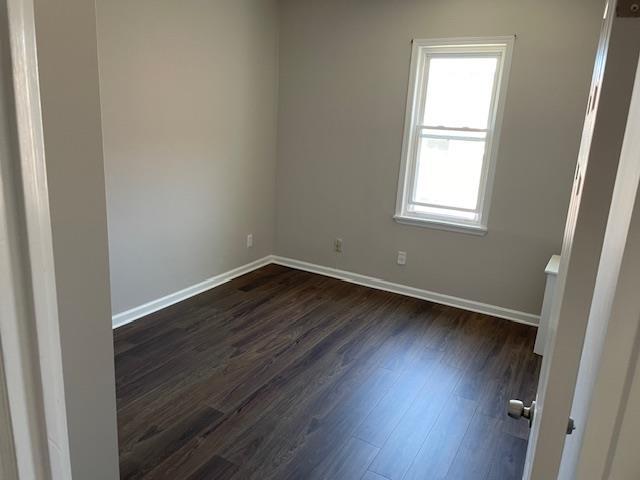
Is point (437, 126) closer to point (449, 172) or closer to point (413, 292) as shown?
point (449, 172)

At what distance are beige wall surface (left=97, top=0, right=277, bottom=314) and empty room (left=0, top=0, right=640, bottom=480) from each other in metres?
0.02

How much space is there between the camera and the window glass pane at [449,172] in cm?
371

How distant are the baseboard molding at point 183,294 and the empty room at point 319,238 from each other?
18 millimetres

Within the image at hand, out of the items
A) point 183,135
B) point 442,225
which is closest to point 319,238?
point 442,225

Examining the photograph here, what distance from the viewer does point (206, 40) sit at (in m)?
3.50

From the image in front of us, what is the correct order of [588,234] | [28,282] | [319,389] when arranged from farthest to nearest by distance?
[319,389] < [588,234] < [28,282]

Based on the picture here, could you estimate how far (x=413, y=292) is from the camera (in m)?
4.11

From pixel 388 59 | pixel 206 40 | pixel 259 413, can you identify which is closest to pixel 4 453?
pixel 259 413

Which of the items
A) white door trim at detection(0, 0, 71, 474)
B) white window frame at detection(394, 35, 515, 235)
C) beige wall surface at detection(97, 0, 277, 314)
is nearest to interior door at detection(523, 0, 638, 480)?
white door trim at detection(0, 0, 71, 474)

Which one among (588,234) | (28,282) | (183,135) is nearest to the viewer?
(28,282)

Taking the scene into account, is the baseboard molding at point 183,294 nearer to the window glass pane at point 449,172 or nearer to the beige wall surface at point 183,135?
the beige wall surface at point 183,135

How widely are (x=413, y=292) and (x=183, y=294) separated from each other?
6.74 ft

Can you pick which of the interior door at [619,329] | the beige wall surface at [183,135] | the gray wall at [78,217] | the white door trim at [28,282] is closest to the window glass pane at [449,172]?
the beige wall surface at [183,135]

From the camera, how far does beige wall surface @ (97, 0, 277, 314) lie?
9.70 feet
